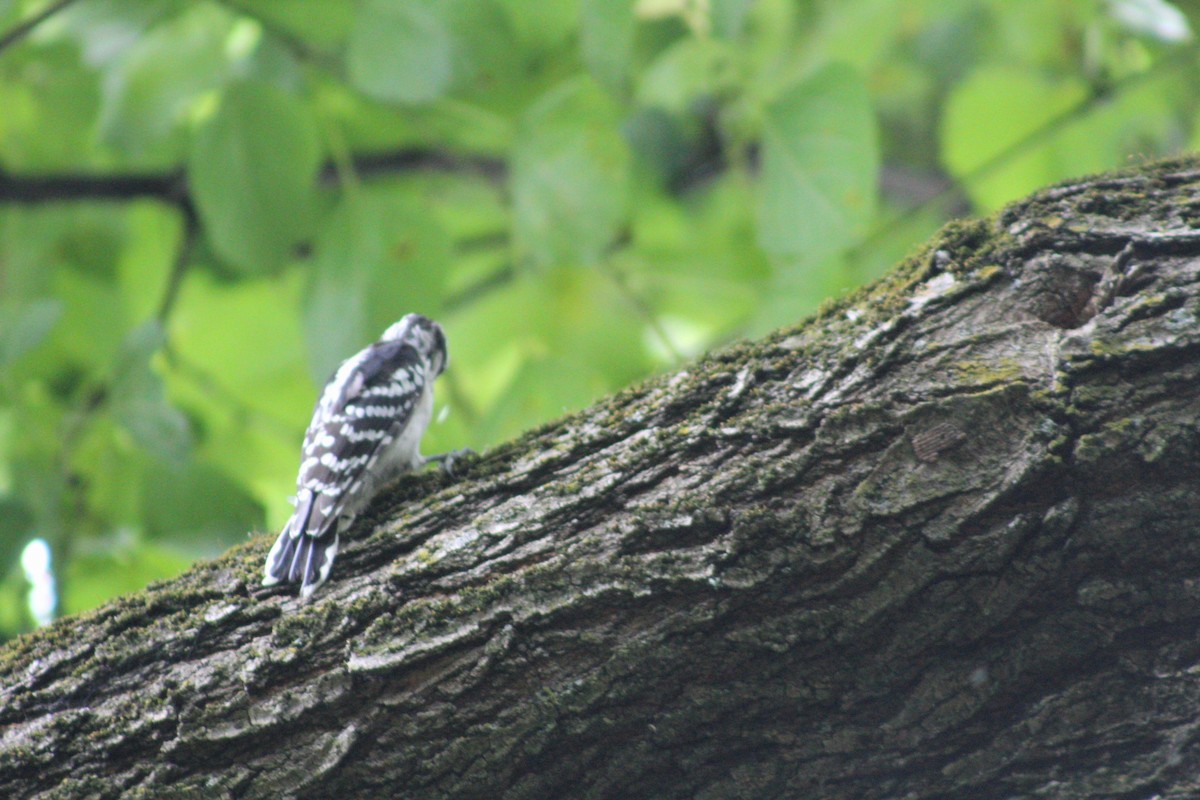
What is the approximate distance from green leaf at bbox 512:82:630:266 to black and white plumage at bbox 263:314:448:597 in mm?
615

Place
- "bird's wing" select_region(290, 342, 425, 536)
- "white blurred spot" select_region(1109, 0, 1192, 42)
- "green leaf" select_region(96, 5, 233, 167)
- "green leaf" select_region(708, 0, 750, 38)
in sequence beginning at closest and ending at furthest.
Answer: "bird's wing" select_region(290, 342, 425, 536) < "green leaf" select_region(708, 0, 750, 38) < "white blurred spot" select_region(1109, 0, 1192, 42) < "green leaf" select_region(96, 5, 233, 167)

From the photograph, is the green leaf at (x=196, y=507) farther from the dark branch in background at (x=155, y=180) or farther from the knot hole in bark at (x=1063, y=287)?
the knot hole in bark at (x=1063, y=287)

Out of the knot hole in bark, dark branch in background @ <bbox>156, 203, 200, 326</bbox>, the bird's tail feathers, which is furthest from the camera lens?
dark branch in background @ <bbox>156, 203, 200, 326</bbox>

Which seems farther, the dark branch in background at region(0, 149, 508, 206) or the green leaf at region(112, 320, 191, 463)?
the dark branch in background at region(0, 149, 508, 206)

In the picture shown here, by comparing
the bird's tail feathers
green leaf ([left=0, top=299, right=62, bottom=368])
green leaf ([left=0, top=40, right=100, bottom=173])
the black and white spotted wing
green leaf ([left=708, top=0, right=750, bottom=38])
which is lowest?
the bird's tail feathers

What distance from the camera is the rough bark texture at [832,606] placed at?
6.32 ft

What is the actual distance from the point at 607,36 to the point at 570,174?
2.05 ft

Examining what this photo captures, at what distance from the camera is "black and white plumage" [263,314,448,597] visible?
2486mm

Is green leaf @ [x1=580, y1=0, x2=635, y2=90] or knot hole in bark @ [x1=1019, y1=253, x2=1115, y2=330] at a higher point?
green leaf @ [x1=580, y1=0, x2=635, y2=90]

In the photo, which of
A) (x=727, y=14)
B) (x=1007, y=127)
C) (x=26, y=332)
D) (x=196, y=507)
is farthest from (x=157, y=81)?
(x=1007, y=127)

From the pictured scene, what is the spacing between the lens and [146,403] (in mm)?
3715

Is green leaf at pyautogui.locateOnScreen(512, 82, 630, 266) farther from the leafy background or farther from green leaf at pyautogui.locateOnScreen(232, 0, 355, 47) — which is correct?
green leaf at pyautogui.locateOnScreen(232, 0, 355, 47)

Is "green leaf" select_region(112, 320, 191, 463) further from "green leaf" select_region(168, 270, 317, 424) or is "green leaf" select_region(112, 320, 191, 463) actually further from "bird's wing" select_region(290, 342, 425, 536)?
"green leaf" select_region(168, 270, 317, 424)

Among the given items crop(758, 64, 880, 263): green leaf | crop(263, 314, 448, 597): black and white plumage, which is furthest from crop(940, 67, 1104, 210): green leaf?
crop(263, 314, 448, 597): black and white plumage
